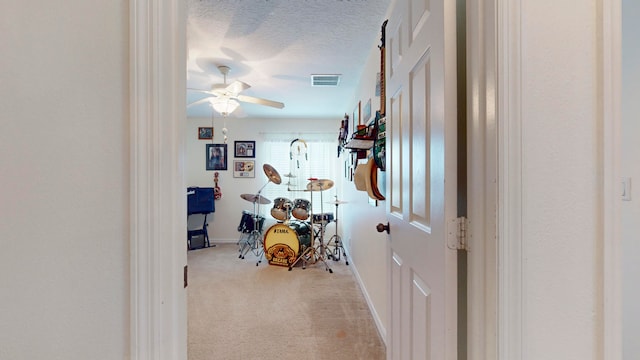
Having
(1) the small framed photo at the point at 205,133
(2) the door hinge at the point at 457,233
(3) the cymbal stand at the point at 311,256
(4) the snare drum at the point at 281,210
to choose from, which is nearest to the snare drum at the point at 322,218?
(3) the cymbal stand at the point at 311,256

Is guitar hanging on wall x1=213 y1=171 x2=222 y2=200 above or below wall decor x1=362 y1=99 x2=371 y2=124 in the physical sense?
below

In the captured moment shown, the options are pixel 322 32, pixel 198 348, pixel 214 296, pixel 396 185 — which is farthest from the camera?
pixel 214 296

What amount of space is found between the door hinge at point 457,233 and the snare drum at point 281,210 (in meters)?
3.36

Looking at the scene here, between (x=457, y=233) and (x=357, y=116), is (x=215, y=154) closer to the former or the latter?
(x=357, y=116)
